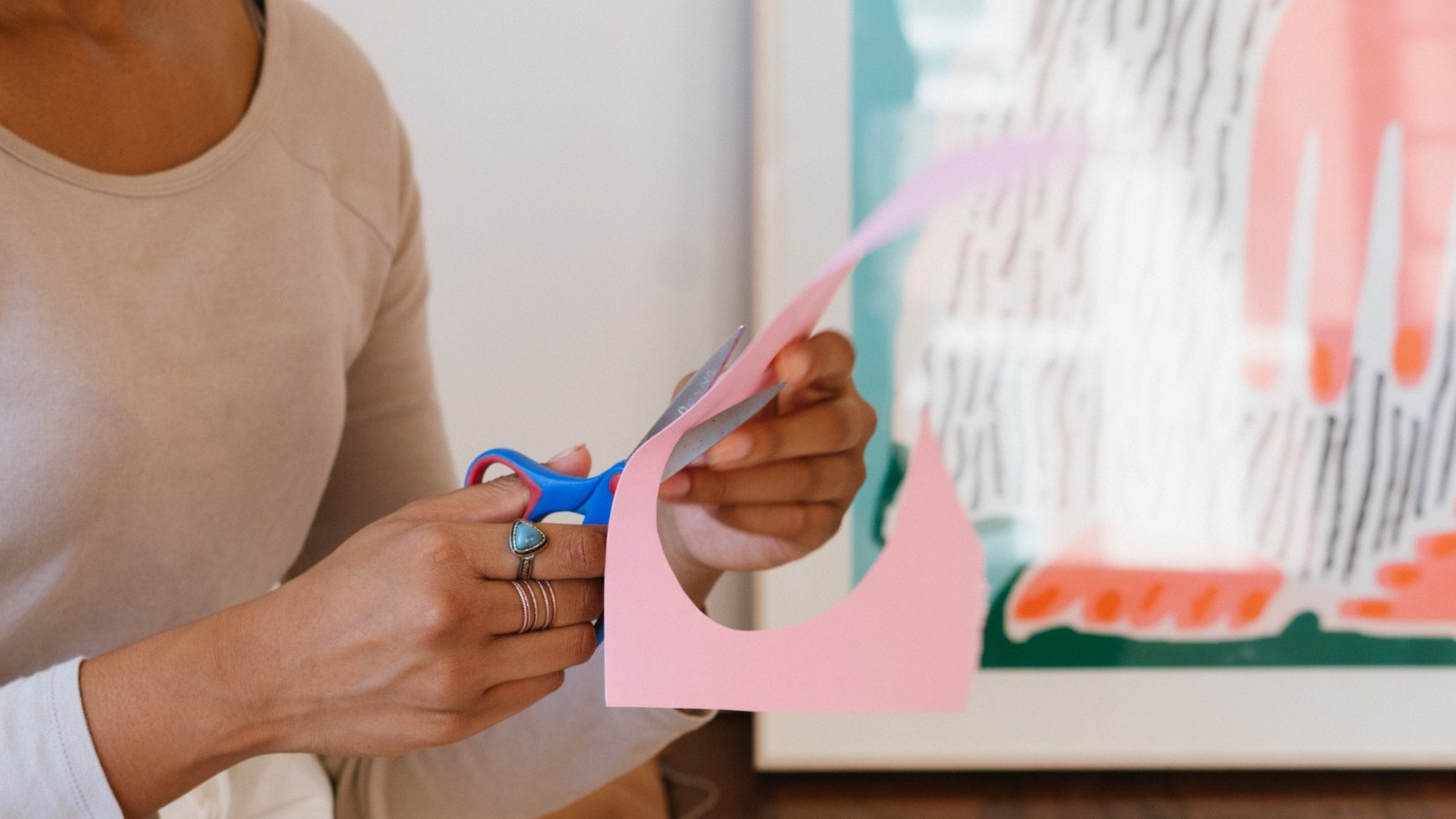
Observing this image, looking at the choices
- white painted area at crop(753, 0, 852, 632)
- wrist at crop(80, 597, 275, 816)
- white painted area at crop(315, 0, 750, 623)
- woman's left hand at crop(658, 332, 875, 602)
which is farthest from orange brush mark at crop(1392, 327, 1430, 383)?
wrist at crop(80, 597, 275, 816)

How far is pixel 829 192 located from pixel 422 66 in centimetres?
56

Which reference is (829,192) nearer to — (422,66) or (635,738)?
(422,66)

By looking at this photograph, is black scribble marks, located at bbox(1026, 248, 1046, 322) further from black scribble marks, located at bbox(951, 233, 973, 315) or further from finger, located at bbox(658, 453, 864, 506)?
finger, located at bbox(658, 453, 864, 506)

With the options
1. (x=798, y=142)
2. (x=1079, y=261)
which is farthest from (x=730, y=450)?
(x=1079, y=261)

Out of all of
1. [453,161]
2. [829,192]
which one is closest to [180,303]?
[453,161]

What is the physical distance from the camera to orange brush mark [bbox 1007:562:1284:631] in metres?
1.51

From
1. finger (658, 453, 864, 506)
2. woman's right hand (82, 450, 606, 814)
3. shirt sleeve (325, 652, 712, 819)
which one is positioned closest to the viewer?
woman's right hand (82, 450, 606, 814)

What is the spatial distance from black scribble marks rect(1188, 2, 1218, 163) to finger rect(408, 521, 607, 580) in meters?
1.23

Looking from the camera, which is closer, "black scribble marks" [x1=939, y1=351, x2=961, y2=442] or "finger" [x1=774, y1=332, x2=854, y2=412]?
"finger" [x1=774, y1=332, x2=854, y2=412]

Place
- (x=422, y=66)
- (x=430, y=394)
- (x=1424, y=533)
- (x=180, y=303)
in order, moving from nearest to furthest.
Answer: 1. (x=180, y=303)
2. (x=430, y=394)
3. (x=422, y=66)
4. (x=1424, y=533)

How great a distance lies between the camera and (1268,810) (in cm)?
149

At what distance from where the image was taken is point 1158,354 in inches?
57.7

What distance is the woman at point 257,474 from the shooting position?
1.53 ft

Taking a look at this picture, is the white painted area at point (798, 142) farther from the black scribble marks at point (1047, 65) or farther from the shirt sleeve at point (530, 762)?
the shirt sleeve at point (530, 762)
